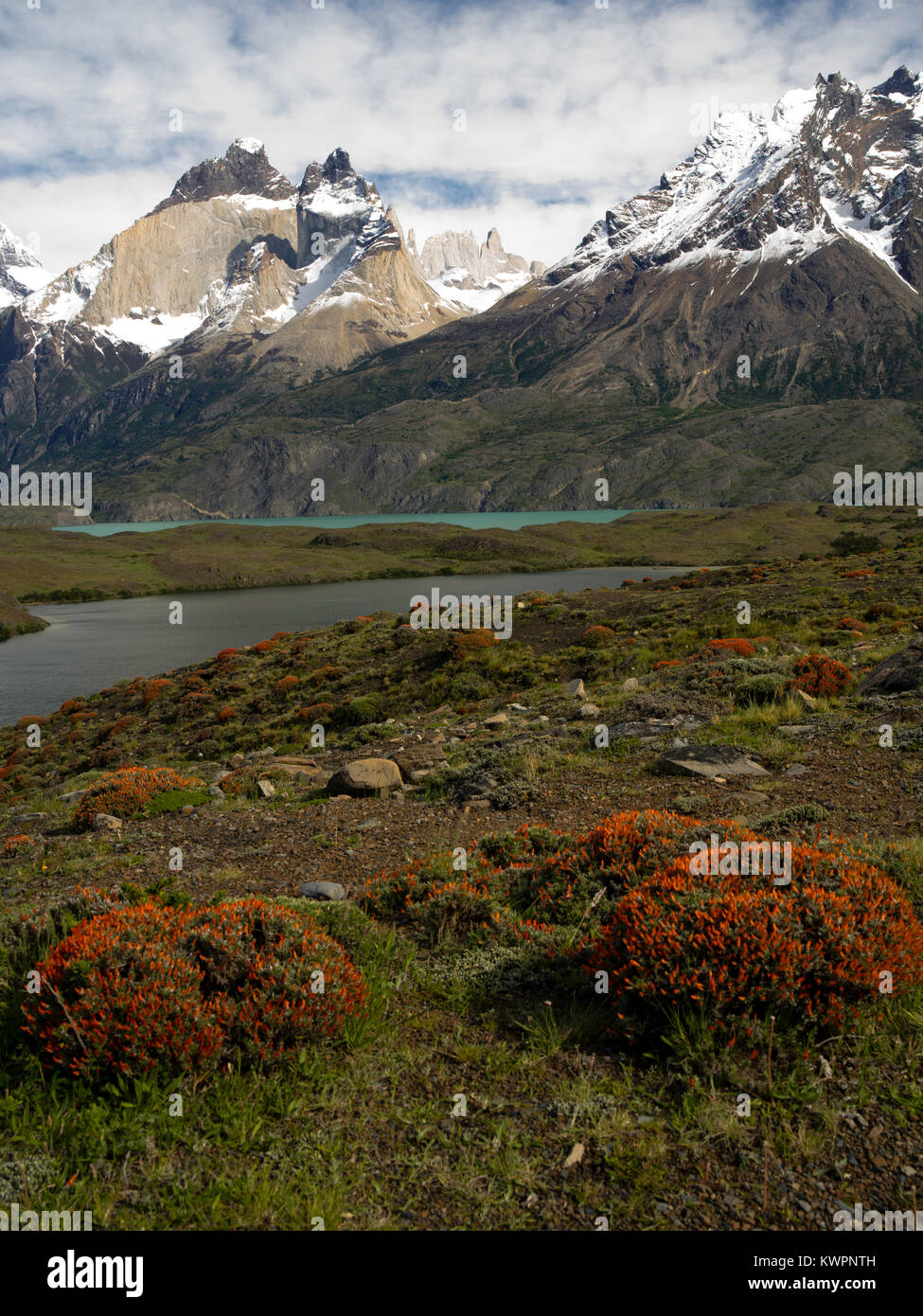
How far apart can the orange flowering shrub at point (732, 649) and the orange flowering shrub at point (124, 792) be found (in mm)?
15421

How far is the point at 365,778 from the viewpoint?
45.6 ft

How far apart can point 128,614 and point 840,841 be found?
352ft

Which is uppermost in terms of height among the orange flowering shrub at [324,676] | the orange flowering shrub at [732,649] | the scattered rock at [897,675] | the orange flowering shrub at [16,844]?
the orange flowering shrub at [732,649]

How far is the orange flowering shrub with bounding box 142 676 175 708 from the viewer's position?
37500 mm

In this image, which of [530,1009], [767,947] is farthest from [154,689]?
[767,947]

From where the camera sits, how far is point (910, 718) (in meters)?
13.0

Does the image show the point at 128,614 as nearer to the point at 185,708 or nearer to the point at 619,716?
the point at 185,708

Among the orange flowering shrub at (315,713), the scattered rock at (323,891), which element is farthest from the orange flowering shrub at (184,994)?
the orange flowering shrub at (315,713)

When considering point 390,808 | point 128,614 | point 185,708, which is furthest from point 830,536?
point 390,808

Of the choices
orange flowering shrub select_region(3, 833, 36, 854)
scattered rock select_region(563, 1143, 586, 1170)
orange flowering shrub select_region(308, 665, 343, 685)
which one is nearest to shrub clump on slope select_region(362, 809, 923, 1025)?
scattered rock select_region(563, 1143, 586, 1170)

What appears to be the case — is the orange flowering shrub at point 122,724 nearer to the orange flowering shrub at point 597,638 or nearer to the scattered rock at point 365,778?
the orange flowering shrub at point 597,638

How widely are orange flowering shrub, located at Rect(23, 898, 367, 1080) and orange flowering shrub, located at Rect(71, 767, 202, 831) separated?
9.43 m

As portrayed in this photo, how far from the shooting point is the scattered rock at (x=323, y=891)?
844 centimetres

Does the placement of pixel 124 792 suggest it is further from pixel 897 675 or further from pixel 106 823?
pixel 897 675
